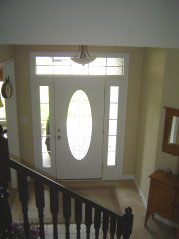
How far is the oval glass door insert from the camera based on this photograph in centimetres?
406

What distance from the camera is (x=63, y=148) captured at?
4254mm

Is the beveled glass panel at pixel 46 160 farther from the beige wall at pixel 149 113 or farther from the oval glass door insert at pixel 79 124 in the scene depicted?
the beige wall at pixel 149 113

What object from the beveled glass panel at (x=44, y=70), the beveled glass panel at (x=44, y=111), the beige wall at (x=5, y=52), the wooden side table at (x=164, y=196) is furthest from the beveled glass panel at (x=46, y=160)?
the wooden side table at (x=164, y=196)

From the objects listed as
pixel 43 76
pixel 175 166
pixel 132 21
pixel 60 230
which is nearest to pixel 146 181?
pixel 175 166

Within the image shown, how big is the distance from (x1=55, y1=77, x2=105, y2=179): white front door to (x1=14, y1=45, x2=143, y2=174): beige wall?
469 mm

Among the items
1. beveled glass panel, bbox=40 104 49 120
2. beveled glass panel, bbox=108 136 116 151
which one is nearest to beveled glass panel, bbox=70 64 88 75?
beveled glass panel, bbox=40 104 49 120

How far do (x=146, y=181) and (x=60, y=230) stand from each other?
4.89 ft

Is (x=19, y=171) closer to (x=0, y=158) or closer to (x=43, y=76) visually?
(x=0, y=158)

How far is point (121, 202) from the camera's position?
3848 millimetres

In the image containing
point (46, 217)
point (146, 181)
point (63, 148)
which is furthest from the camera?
point (63, 148)

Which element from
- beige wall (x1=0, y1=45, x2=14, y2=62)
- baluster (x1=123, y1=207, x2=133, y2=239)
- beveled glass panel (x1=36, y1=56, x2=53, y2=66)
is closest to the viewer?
baluster (x1=123, y1=207, x2=133, y2=239)

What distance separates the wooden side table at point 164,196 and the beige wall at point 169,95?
168 millimetres

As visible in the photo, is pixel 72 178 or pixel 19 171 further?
pixel 72 178

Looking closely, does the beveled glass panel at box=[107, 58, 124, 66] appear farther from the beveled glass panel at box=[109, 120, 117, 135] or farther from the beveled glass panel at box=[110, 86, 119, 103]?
the beveled glass panel at box=[109, 120, 117, 135]
